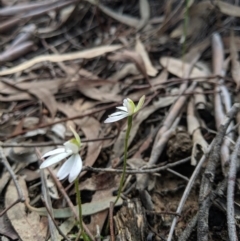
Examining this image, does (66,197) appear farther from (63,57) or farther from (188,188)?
(63,57)

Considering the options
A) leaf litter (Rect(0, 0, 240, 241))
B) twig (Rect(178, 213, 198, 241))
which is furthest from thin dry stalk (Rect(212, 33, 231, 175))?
twig (Rect(178, 213, 198, 241))

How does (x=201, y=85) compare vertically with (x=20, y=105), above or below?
below

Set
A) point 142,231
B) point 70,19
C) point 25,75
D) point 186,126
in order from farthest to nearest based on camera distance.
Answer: point 70,19, point 25,75, point 186,126, point 142,231

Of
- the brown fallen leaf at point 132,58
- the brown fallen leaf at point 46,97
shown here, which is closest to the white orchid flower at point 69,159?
the brown fallen leaf at point 46,97

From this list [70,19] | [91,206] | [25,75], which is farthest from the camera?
[70,19]

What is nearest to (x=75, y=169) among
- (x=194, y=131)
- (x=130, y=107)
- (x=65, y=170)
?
(x=65, y=170)

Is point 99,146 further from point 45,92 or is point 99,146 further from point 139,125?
point 45,92

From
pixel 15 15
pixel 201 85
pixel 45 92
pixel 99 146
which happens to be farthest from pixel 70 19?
pixel 99 146
